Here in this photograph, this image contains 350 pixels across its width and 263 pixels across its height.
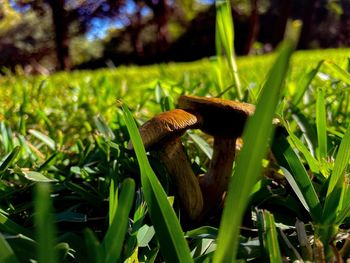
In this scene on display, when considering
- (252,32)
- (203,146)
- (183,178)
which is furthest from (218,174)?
(252,32)

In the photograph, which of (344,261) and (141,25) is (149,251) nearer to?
(344,261)

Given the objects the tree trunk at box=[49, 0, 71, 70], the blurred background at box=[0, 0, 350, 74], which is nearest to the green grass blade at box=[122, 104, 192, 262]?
the tree trunk at box=[49, 0, 71, 70]

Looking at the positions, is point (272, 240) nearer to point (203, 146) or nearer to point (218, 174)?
point (218, 174)

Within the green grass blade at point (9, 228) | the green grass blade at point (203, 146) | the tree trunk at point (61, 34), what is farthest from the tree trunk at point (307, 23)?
the green grass blade at point (9, 228)

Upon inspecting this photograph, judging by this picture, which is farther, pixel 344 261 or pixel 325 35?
pixel 325 35

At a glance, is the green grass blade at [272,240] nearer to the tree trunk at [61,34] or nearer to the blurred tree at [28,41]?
the tree trunk at [61,34]

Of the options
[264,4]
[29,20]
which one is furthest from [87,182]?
[264,4]
